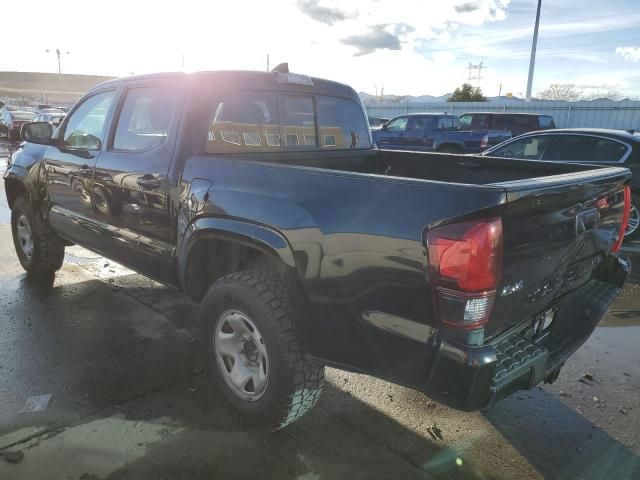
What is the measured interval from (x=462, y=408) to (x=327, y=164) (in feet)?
7.85

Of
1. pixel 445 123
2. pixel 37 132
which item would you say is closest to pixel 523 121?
pixel 445 123

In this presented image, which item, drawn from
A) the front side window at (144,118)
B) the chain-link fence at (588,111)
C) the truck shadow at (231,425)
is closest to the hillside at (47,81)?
the chain-link fence at (588,111)

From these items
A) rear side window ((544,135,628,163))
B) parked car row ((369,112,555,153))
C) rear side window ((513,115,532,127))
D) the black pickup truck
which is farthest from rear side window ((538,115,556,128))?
the black pickup truck

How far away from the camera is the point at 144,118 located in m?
3.51

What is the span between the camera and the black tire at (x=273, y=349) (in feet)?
8.16

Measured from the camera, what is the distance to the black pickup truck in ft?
6.32

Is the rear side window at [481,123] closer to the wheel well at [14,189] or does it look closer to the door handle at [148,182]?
the wheel well at [14,189]

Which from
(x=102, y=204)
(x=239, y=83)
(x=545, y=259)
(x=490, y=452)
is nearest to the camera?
(x=545, y=259)

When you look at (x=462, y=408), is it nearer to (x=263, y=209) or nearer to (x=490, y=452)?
(x=490, y=452)

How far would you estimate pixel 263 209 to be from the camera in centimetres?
249

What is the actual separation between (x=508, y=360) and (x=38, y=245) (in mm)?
4555

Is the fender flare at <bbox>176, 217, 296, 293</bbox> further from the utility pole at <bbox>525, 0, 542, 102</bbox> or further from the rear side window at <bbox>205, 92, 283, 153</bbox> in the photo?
the utility pole at <bbox>525, 0, 542, 102</bbox>

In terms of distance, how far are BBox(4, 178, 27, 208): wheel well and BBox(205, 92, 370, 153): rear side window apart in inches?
113

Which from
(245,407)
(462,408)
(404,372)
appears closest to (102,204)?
(245,407)
